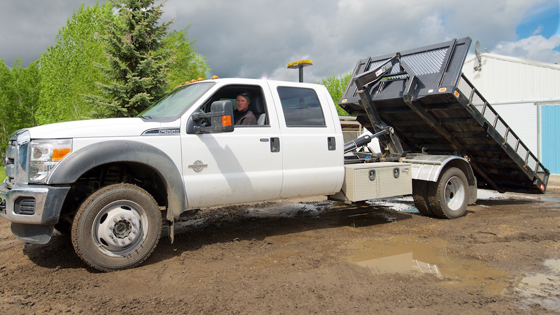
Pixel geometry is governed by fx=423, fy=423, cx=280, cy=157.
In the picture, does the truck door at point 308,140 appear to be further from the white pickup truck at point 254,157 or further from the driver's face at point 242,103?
the driver's face at point 242,103

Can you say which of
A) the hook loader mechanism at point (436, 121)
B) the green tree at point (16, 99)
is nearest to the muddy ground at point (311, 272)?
the hook loader mechanism at point (436, 121)

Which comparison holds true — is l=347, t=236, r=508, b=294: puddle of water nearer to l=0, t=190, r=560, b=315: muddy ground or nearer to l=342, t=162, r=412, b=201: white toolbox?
l=0, t=190, r=560, b=315: muddy ground

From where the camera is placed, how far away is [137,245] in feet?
14.8

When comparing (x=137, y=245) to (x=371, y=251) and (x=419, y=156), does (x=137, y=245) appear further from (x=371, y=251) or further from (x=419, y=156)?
(x=419, y=156)

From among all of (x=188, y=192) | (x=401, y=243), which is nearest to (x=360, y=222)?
(x=401, y=243)

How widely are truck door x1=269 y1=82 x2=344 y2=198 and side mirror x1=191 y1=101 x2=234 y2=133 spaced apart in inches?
41.1

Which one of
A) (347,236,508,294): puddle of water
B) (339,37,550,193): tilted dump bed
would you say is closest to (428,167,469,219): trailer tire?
(339,37,550,193): tilted dump bed

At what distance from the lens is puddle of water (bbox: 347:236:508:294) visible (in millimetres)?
4215

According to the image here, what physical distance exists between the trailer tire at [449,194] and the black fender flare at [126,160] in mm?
4343

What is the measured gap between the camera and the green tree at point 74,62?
19.3 meters

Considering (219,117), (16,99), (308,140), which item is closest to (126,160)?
(219,117)

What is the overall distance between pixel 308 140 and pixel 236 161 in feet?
3.78

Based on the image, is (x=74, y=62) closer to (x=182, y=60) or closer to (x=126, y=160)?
(x=182, y=60)

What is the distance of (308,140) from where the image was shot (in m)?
5.79
